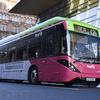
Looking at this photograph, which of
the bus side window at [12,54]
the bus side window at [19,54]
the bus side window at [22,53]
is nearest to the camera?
the bus side window at [22,53]

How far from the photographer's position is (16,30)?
4131 inches

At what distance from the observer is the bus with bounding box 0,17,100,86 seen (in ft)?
48.9

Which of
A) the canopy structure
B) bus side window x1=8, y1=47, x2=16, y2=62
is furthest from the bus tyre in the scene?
the canopy structure

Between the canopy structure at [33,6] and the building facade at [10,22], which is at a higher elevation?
the building facade at [10,22]

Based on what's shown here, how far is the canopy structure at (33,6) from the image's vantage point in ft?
111

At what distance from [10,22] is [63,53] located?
8946 centimetres

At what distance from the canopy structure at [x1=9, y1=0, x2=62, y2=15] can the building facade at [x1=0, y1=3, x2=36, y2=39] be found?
6416 centimetres

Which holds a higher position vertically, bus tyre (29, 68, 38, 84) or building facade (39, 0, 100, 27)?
building facade (39, 0, 100, 27)

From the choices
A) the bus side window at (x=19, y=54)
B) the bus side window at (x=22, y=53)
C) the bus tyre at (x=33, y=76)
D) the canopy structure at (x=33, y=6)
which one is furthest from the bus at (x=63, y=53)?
the canopy structure at (x=33, y=6)

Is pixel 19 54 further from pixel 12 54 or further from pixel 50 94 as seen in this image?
pixel 50 94

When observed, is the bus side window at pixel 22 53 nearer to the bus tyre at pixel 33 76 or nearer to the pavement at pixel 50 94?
the bus tyre at pixel 33 76

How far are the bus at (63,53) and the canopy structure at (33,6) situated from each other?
52.0 feet

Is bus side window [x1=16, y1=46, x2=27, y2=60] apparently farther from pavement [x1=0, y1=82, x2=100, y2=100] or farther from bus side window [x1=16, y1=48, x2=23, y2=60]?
pavement [x1=0, y1=82, x2=100, y2=100]

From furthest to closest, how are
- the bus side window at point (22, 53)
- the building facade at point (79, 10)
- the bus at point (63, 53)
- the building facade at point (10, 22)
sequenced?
the building facade at point (10, 22) < the building facade at point (79, 10) < the bus side window at point (22, 53) < the bus at point (63, 53)
